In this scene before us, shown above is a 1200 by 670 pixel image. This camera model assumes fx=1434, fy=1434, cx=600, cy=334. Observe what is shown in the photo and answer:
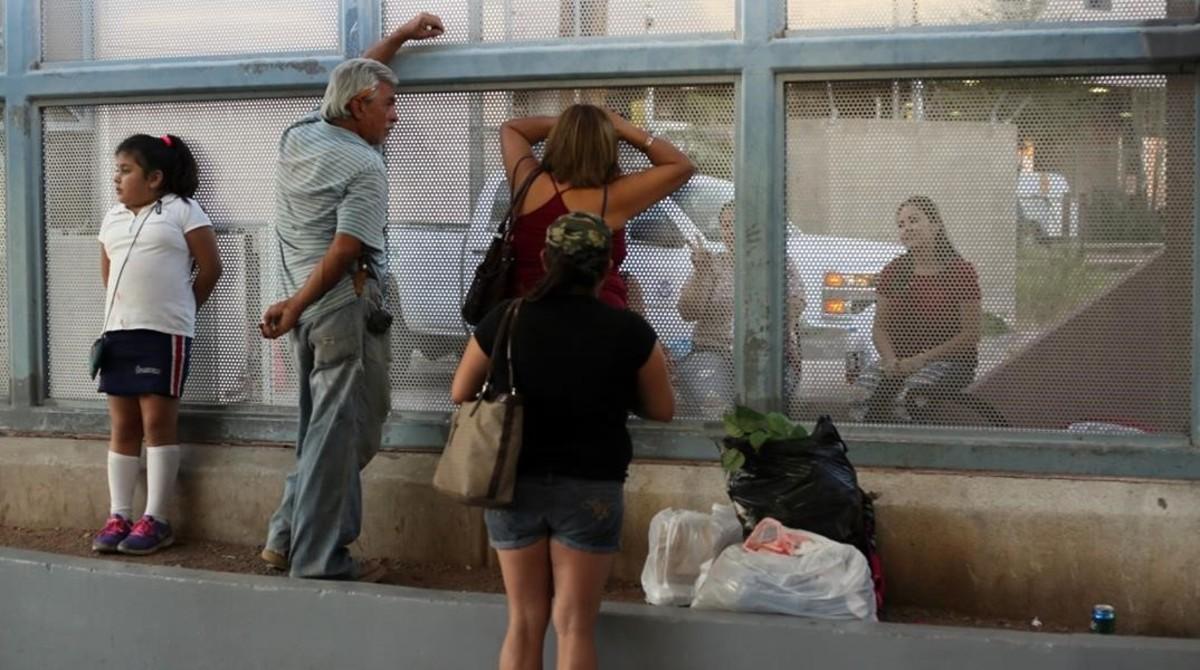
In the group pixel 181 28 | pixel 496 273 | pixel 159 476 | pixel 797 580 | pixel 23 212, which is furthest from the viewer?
pixel 23 212

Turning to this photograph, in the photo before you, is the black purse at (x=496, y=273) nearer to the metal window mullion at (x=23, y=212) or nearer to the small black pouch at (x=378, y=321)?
the small black pouch at (x=378, y=321)

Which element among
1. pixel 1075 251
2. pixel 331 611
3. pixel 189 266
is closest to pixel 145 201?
pixel 189 266

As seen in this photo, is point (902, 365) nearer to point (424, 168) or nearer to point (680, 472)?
point (680, 472)

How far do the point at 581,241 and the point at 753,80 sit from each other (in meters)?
1.51

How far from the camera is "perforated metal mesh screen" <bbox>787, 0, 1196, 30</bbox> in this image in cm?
488

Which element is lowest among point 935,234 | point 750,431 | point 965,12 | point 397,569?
point 397,569

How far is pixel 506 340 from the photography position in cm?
400

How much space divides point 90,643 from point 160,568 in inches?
14.5

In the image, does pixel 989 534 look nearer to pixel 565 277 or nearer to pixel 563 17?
pixel 565 277

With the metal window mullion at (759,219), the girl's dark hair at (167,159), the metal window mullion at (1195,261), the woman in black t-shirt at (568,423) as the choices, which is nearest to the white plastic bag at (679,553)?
the metal window mullion at (759,219)

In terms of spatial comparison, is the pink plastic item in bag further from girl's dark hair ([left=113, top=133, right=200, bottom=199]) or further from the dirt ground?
girl's dark hair ([left=113, top=133, right=200, bottom=199])

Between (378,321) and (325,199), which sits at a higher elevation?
(325,199)

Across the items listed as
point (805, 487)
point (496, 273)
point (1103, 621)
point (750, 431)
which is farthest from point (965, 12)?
point (1103, 621)

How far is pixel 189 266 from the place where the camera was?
579 cm
